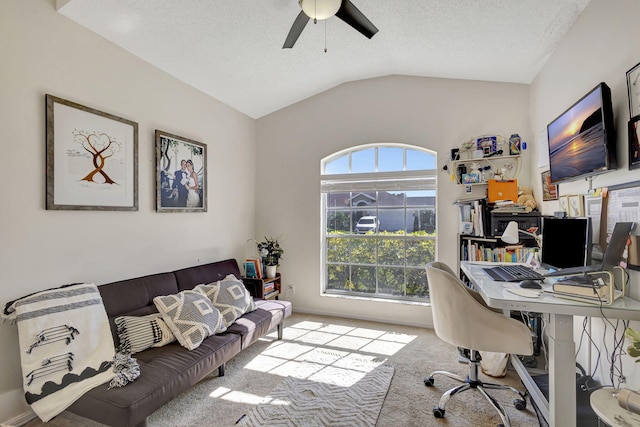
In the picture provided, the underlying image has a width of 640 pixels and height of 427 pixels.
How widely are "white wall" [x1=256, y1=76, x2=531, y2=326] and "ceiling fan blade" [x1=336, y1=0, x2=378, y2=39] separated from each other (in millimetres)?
1644

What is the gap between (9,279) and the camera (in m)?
1.86

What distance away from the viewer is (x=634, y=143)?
1499 millimetres

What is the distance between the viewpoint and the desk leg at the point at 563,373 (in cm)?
144

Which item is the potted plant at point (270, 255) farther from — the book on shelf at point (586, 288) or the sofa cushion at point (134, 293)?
the book on shelf at point (586, 288)

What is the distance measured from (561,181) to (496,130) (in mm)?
1298

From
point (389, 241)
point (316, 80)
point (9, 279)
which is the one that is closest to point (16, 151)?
point (9, 279)

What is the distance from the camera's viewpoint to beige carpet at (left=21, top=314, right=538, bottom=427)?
76.1 inches

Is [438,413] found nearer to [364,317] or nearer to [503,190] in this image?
[364,317]

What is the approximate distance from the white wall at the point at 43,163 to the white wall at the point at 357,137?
3.55 ft

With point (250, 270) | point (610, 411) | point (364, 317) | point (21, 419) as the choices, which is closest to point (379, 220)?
point (364, 317)

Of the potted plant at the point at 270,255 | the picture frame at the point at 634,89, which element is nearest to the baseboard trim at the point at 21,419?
the potted plant at the point at 270,255

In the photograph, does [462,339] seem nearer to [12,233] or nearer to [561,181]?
[561,181]

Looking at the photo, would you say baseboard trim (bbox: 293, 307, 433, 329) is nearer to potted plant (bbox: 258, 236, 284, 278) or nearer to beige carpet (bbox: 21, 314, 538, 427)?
beige carpet (bbox: 21, 314, 538, 427)

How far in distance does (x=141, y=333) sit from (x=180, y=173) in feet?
5.23
